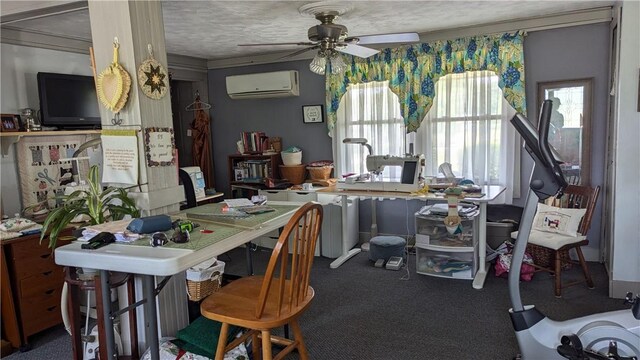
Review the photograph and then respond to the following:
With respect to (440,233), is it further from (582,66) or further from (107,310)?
(107,310)

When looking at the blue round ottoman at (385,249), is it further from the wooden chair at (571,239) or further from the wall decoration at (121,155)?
the wall decoration at (121,155)

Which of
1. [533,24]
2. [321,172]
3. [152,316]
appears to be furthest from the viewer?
[321,172]

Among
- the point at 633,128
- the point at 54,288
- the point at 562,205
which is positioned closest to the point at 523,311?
the point at 633,128

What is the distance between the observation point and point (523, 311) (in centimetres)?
217

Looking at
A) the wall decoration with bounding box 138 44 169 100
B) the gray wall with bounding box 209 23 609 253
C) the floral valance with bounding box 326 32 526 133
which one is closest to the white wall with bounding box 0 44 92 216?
the wall decoration with bounding box 138 44 169 100

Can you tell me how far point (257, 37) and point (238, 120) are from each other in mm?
1481

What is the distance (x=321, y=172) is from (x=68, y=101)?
2495 millimetres

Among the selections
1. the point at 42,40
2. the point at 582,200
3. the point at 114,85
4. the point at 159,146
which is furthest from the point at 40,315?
the point at 582,200

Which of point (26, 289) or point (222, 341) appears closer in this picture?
point (222, 341)

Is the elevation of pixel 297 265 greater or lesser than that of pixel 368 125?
lesser

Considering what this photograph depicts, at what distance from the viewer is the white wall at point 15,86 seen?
3.36 meters

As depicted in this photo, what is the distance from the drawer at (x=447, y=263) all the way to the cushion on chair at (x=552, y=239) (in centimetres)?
50

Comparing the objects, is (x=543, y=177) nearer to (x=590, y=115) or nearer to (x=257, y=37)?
(x=590, y=115)

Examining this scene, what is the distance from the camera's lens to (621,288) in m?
3.01
